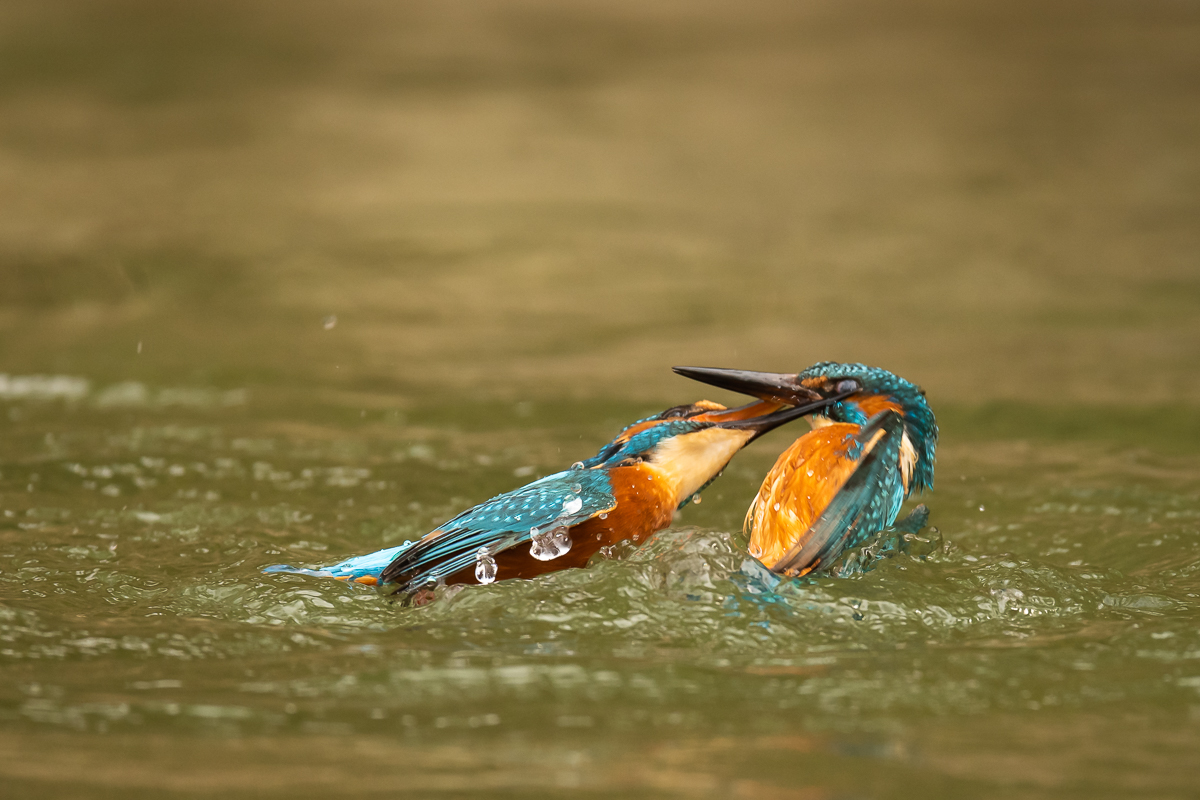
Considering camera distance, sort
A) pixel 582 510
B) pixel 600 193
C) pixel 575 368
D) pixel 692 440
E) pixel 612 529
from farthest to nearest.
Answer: pixel 600 193, pixel 575 368, pixel 692 440, pixel 612 529, pixel 582 510

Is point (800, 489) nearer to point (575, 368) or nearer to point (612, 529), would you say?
point (612, 529)

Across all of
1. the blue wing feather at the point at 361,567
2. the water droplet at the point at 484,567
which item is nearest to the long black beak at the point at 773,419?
the water droplet at the point at 484,567

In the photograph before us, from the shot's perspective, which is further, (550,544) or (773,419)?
(773,419)

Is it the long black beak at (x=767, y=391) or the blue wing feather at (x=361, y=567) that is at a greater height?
the long black beak at (x=767, y=391)

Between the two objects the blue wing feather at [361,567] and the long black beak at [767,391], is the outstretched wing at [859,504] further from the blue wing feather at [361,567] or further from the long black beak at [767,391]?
the blue wing feather at [361,567]

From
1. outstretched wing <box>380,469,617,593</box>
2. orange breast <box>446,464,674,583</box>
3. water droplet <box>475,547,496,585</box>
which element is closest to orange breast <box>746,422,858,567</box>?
orange breast <box>446,464,674,583</box>

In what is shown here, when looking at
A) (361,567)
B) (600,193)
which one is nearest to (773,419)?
(361,567)

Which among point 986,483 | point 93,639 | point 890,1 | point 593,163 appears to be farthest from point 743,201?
point 93,639
